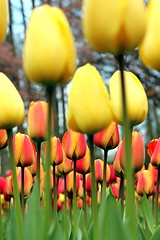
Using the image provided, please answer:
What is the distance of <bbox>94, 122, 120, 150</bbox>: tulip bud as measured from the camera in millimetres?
1499

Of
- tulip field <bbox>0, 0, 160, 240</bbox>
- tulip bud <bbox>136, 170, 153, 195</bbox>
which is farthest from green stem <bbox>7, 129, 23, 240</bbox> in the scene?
tulip bud <bbox>136, 170, 153, 195</bbox>

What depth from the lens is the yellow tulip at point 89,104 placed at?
2.98ft

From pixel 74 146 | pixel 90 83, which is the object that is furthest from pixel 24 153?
pixel 90 83

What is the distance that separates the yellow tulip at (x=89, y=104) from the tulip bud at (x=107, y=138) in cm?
55

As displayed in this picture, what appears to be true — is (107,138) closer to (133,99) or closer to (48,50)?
(133,99)

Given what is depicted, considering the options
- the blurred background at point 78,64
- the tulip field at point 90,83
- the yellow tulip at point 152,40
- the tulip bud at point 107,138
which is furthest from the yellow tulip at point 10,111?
the blurred background at point 78,64

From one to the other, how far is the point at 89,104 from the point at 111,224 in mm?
222

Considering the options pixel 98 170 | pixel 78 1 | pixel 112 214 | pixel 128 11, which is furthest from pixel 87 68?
pixel 78 1

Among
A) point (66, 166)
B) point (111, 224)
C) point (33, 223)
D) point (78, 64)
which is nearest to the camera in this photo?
point (111, 224)

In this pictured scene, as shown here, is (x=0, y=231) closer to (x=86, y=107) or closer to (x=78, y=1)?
(x=86, y=107)

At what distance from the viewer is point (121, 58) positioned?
2.64ft

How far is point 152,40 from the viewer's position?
884mm

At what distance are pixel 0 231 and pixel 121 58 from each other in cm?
43

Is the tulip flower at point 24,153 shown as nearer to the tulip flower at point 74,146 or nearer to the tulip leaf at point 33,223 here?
the tulip flower at point 74,146
